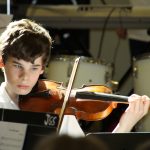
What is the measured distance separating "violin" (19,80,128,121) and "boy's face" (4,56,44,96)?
85mm

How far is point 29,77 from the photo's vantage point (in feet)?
3.84

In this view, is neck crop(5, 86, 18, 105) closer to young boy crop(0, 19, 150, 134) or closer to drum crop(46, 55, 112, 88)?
young boy crop(0, 19, 150, 134)

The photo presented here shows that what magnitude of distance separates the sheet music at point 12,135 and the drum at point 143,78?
4.80 ft

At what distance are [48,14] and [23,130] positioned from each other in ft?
6.56

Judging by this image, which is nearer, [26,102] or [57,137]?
[57,137]

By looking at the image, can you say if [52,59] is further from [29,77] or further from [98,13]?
[29,77]

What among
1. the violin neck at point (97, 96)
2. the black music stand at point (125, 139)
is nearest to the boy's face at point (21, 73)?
the violin neck at point (97, 96)

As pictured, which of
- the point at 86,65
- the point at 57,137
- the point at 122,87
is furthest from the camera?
the point at 122,87

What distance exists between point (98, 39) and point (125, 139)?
97.8 inches

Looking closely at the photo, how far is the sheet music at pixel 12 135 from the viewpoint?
79 centimetres

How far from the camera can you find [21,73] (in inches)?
45.9

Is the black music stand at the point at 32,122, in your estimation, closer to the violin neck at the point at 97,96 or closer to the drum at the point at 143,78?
the violin neck at the point at 97,96

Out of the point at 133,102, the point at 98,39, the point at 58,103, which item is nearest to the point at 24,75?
the point at 58,103

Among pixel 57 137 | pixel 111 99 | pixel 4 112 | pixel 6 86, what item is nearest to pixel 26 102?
pixel 6 86
